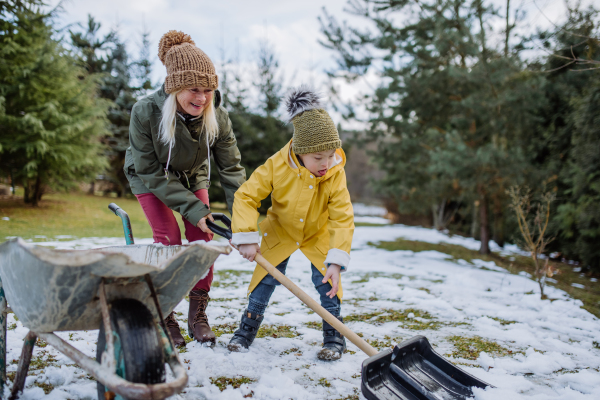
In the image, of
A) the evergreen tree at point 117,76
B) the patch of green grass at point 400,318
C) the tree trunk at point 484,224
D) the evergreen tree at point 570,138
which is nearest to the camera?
the patch of green grass at point 400,318

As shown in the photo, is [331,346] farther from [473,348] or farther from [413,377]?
[473,348]

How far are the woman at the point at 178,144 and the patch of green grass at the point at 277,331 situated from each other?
1.31 ft

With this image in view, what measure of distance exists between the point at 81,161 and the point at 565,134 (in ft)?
31.0

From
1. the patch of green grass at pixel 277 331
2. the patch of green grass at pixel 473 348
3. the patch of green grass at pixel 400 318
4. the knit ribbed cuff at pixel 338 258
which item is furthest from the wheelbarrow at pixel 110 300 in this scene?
the patch of green grass at pixel 400 318

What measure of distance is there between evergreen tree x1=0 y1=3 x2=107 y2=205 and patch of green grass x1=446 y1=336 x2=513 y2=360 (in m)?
8.07

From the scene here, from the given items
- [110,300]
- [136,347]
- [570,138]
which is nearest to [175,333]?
[110,300]

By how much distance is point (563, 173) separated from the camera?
6.04 m

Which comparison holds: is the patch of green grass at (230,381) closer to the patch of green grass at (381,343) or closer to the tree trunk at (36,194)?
the patch of green grass at (381,343)

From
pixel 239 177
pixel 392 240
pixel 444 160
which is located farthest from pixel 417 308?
pixel 392 240

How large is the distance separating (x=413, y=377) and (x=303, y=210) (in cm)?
100

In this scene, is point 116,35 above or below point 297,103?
above

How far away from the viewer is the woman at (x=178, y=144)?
6.95 ft

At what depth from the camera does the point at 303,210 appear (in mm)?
2227

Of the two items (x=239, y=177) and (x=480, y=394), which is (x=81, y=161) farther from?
(x=480, y=394)
